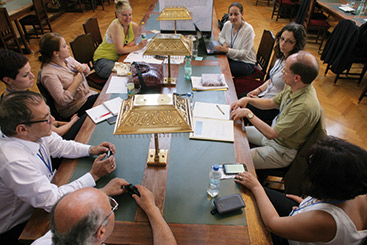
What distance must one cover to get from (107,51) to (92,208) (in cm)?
258

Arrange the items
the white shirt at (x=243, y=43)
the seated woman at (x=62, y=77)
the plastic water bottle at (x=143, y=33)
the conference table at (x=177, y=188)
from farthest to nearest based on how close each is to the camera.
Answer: the plastic water bottle at (x=143, y=33), the white shirt at (x=243, y=43), the seated woman at (x=62, y=77), the conference table at (x=177, y=188)

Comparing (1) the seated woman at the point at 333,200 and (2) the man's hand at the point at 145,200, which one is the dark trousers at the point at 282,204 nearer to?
(1) the seated woman at the point at 333,200

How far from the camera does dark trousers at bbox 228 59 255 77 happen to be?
A: 10.1 ft

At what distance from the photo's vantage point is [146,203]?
1.23m

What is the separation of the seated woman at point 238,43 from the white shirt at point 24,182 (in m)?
2.37

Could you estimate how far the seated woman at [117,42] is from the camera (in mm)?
2850

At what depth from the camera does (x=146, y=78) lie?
86.1 inches

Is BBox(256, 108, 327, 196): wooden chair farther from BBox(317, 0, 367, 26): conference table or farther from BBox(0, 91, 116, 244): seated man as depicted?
BBox(317, 0, 367, 26): conference table

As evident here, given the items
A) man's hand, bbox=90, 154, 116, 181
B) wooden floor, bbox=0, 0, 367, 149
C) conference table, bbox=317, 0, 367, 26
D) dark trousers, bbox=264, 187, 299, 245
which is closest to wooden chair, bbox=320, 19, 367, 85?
wooden floor, bbox=0, 0, 367, 149

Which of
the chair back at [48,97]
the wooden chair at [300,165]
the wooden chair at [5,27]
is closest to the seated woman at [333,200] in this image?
the wooden chair at [300,165]

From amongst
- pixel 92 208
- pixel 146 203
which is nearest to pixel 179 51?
pixel 146 203

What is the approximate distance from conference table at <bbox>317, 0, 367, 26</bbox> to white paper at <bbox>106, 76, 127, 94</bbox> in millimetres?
4412

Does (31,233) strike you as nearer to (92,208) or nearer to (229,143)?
(92,208)

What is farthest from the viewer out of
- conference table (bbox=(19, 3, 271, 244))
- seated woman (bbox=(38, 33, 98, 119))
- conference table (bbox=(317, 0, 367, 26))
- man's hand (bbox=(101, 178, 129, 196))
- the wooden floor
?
conference table (bbox=(317, 0, 367, 26))
